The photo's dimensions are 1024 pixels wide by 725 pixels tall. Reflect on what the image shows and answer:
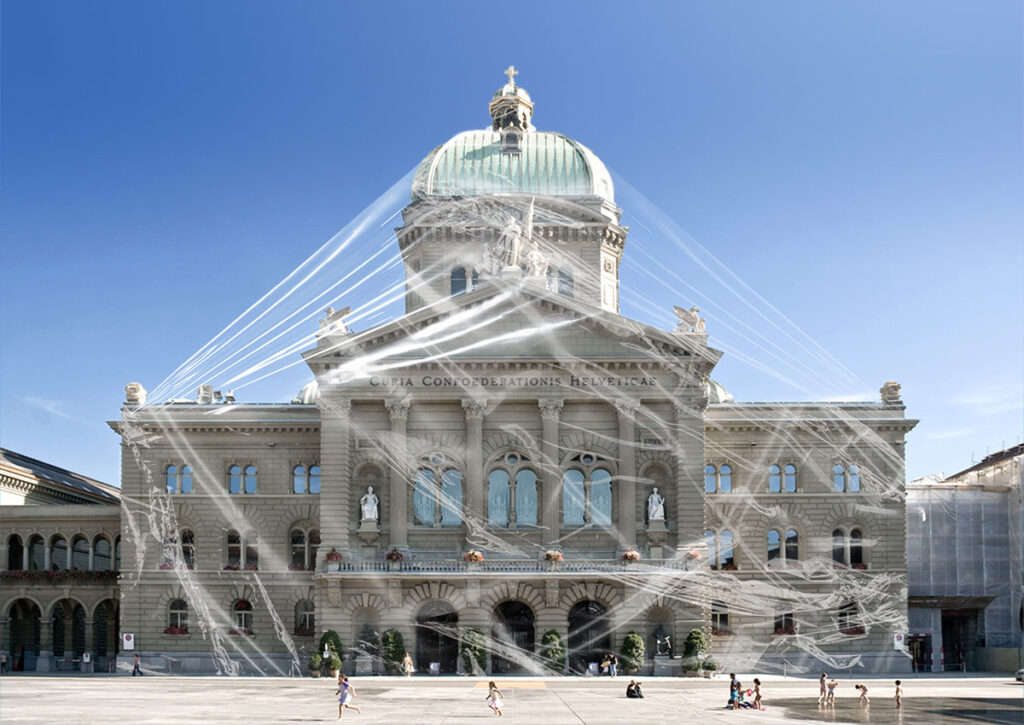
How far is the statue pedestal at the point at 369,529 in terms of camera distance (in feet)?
239

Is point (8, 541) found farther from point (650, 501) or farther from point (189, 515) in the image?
point (650, 501)

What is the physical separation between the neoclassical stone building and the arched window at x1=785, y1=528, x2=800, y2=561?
0.14m

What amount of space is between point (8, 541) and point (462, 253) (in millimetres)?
33187

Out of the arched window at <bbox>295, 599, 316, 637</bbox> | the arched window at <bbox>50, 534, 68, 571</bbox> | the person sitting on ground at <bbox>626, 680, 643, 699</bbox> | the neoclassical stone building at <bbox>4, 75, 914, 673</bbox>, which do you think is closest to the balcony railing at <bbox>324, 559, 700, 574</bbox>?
the neoclassical stone building at <bbox>4, 75, 914, 673</bbox>

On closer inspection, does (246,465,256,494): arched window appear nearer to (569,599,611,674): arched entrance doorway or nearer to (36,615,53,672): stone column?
(36,615,53,672): stone column

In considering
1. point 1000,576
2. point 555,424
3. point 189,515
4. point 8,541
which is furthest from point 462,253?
point 1000,576

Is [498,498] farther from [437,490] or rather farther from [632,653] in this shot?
[632,653]

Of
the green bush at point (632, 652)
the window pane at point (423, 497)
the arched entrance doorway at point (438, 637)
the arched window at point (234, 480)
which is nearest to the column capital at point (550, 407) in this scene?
the window pane at point (423, 497)

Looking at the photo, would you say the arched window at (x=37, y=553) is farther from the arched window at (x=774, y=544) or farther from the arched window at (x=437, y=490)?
the arched window at (x=774, y=544)

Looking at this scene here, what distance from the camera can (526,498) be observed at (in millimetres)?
74125

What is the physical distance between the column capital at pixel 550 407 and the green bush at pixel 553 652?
11.4 meters

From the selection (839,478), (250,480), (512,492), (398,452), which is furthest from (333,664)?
(839,478)

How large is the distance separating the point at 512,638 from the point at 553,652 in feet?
8.62

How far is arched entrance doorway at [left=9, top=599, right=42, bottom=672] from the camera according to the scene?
8219 centimetres
